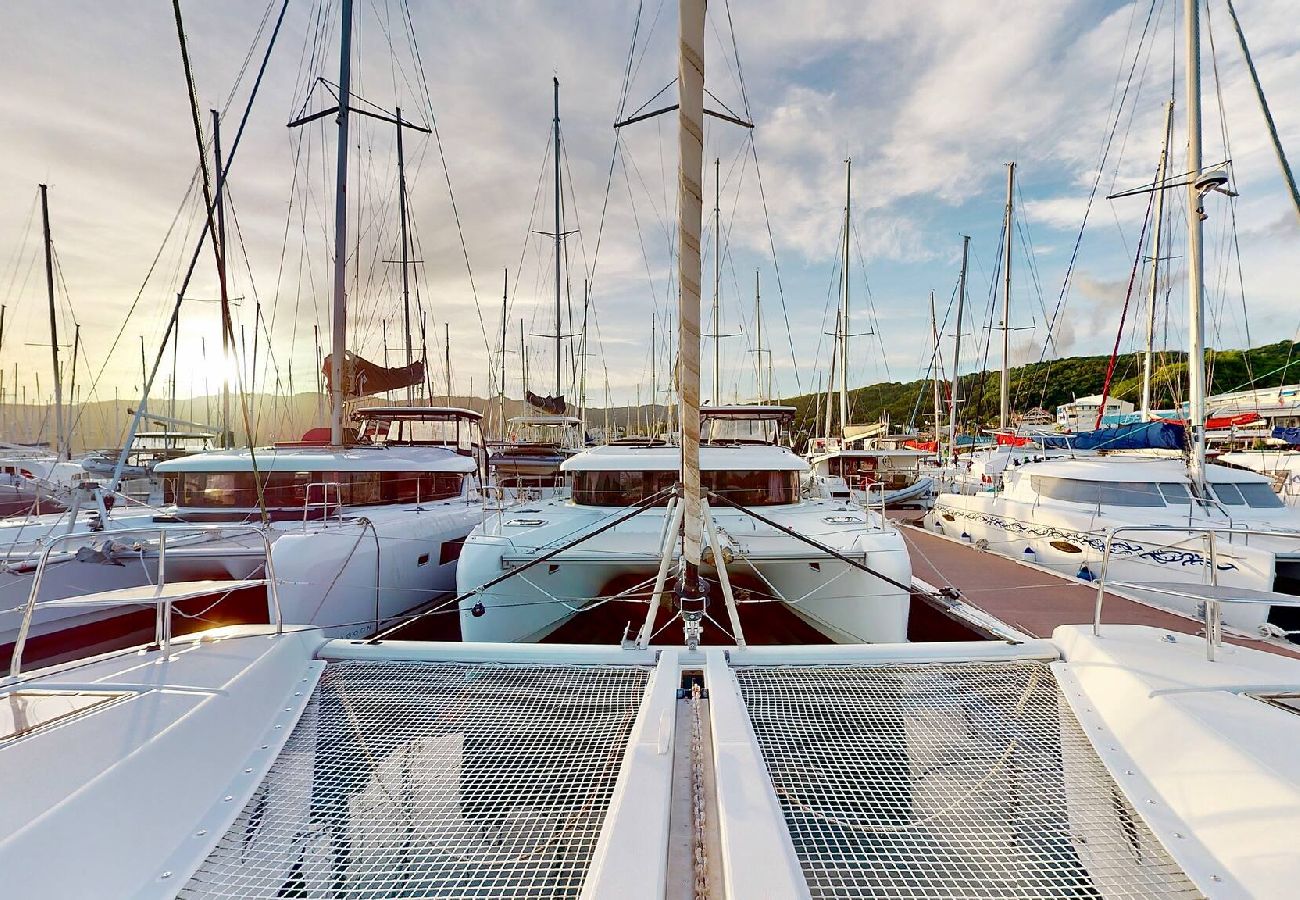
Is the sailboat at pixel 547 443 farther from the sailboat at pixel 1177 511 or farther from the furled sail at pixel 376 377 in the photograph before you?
the sailboat at pixel 1177 511

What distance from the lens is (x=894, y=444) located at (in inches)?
1236

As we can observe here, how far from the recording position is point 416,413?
10.6 metres

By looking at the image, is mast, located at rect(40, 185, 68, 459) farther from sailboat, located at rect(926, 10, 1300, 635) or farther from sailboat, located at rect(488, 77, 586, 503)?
sailboat, located at rect(926, 10, 1300, 635)

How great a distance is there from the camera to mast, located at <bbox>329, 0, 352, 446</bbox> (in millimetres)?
9172

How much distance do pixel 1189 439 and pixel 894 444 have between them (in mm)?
23064

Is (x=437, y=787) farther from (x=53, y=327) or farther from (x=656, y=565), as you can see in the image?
(x=53, y=327)

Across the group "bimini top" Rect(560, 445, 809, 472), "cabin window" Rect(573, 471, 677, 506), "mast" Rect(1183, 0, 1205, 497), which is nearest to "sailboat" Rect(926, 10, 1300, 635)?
"mast" Rect(1183, 0, 1205, 497)

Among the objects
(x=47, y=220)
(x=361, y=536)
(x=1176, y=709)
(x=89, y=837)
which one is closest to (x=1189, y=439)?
(x=1176, y=709)

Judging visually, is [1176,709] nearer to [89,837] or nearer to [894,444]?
[89,837]

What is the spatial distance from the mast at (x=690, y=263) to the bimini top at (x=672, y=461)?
3.65 meters

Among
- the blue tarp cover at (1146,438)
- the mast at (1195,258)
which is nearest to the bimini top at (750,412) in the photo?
the mast at (1195,258)

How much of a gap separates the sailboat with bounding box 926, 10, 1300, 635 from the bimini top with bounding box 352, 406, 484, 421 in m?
9.37

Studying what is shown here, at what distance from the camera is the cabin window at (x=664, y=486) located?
717 centimetres

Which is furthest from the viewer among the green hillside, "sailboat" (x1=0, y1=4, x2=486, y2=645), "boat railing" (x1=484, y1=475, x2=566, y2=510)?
the green hillside
